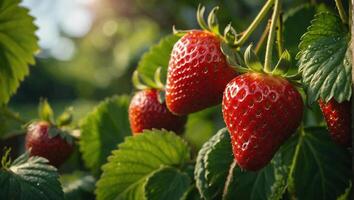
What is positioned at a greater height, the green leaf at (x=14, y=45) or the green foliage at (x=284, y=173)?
the green leaf at (x=14, y=45)

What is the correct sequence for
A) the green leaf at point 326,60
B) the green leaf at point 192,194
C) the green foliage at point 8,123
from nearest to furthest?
1. the green leaf at point 326,60
2. the green leaf at point 192,194
3. the green foliage at point 8,123

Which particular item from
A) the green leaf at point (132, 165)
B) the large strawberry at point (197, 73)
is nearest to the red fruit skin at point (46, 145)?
the green leaf at point (132, 165)

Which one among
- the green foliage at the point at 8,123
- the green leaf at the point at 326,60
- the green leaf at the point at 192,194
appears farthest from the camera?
the green foliage at the point at 8,123

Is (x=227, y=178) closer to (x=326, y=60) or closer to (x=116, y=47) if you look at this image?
(x=326, y=60)

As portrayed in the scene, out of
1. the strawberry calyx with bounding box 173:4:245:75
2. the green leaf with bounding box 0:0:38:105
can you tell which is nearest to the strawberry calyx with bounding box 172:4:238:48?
the strawberry calyx with bounding box 173:4:245:75

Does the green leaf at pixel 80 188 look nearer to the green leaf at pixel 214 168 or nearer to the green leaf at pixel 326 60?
the green leaf at pixel 214 168

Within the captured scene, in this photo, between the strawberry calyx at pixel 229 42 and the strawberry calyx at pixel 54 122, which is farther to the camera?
the strawberry calyx at pixel 54 122

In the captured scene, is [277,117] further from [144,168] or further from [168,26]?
[168,26]
